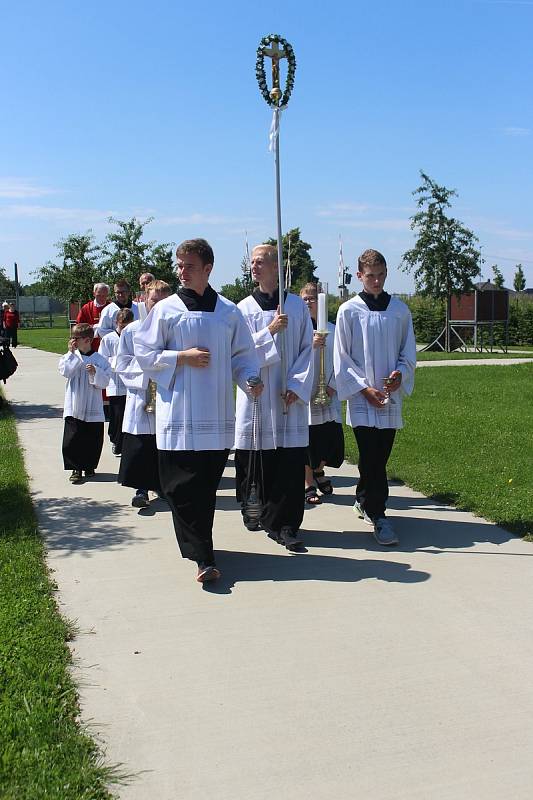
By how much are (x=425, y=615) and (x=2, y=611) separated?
2.41m

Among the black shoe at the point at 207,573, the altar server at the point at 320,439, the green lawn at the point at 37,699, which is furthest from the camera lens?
the altar server at the point at 320,439

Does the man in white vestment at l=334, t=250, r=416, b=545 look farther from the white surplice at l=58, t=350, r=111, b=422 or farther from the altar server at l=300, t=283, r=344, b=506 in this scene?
the white surplice at l=58, t=350, r=111, b=422

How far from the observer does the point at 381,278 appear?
6.41 meters

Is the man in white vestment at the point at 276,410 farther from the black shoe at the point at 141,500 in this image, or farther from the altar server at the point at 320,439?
the black shoe at the point at 141,500

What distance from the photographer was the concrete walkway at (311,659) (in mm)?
3266

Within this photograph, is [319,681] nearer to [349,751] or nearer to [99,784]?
[349,751]

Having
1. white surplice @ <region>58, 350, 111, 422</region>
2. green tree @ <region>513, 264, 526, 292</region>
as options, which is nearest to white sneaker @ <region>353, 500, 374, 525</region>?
white surplice @ <region>58, 350, 111, 422</region>

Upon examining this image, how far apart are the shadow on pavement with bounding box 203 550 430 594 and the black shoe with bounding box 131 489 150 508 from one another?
1699 mm

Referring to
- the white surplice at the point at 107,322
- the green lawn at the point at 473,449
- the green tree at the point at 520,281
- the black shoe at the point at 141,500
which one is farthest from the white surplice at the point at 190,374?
the green tree at the point at 520,281

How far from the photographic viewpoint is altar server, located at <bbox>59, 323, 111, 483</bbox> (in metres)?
8.95

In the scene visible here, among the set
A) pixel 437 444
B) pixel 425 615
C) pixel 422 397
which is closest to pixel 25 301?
pixel 422 397

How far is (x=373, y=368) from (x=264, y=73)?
2.41 metres

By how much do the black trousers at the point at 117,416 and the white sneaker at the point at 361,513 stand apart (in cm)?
325

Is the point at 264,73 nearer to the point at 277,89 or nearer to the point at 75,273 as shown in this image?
the point at 277,89
